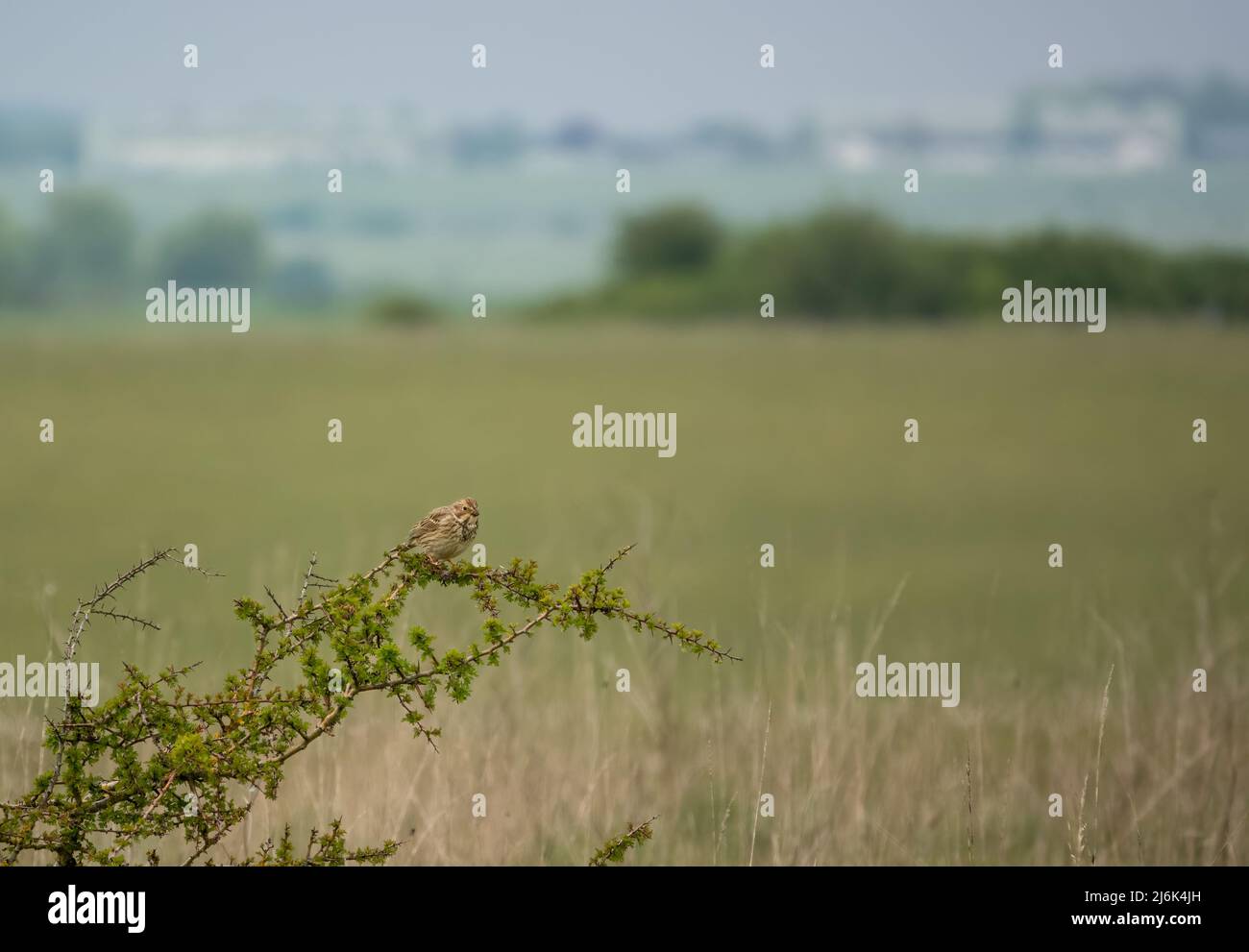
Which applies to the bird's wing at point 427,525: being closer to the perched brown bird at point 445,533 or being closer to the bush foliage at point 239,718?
the perched brown bird at point 445,533

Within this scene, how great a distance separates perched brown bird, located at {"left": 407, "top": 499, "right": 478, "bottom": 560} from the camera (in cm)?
553

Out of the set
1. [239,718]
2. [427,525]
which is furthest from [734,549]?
[239,718]

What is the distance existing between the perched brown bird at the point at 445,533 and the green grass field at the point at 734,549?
2.94 ft

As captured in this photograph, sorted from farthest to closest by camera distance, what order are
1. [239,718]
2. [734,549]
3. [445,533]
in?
1. [734,549]
2. [445,533]
3. [239,718]

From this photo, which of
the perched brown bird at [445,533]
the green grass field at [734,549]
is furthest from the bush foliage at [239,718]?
the green grass field at [734,549]

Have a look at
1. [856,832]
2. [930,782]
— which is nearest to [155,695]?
[856,832]

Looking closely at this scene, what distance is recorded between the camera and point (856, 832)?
Result: 7.29 m

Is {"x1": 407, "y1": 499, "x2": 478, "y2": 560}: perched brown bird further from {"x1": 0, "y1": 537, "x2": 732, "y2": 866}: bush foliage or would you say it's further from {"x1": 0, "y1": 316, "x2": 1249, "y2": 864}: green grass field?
{"x1": 0, "y1": 316, "x2": 1249, "y2": 864}: green grass field

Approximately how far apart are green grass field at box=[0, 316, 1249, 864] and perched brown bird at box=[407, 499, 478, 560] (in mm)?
895

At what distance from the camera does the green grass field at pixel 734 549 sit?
25.4 feet

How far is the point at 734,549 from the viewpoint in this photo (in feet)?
109

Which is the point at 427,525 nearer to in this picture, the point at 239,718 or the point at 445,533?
the point at 445,533

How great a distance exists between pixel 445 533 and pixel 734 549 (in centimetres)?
2793

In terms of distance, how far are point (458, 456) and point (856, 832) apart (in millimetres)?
44662
